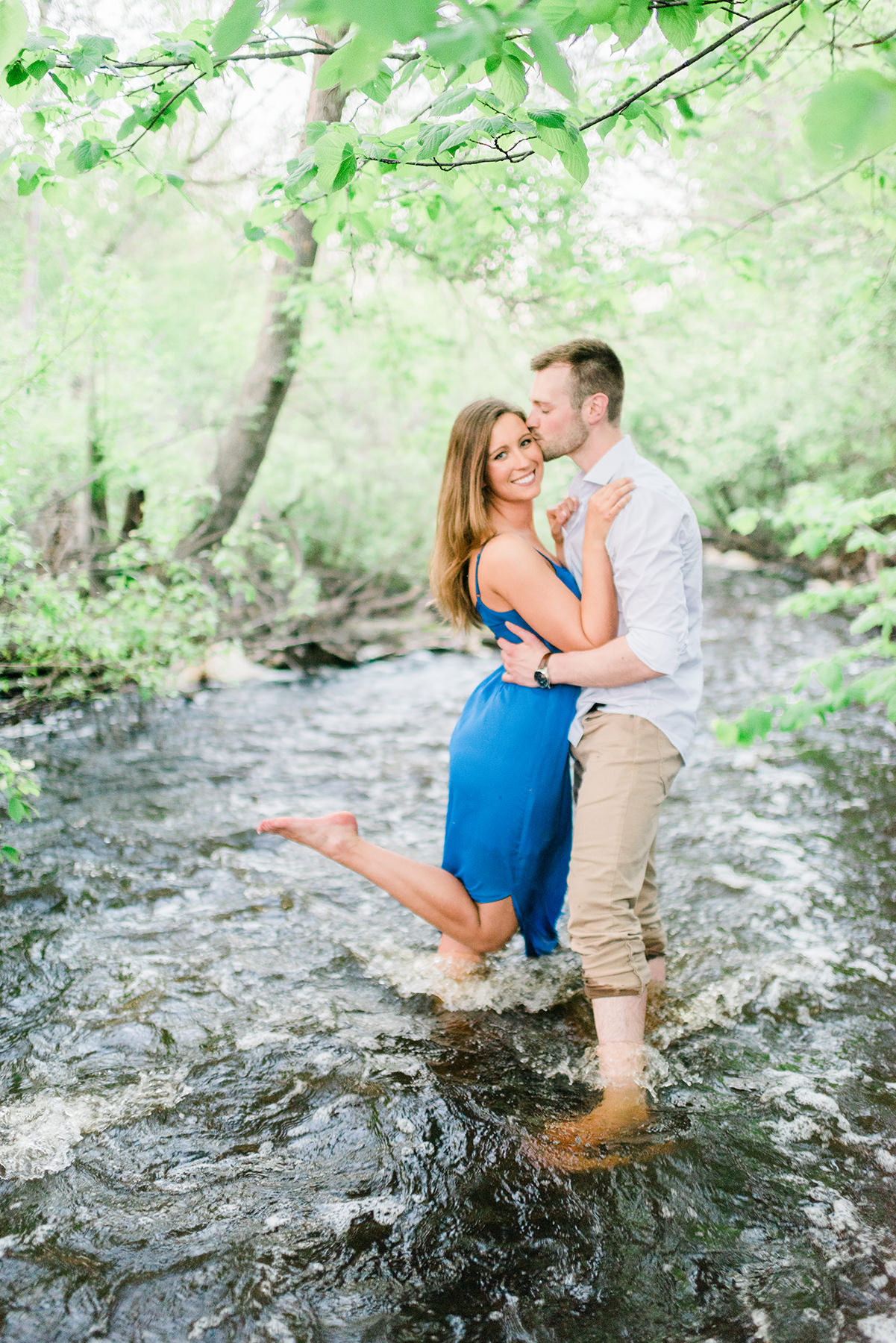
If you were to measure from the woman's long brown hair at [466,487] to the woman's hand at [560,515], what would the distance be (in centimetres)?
29

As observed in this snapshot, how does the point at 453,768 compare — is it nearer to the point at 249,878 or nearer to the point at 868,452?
the point at 249,878

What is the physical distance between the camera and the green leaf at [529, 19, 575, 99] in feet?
5.55

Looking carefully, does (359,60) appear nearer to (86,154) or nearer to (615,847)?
(86,154)

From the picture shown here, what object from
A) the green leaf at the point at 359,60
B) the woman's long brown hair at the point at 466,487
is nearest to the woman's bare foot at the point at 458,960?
the woman's long brown hair at the point at 466,487

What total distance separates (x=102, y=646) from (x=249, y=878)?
2.19m

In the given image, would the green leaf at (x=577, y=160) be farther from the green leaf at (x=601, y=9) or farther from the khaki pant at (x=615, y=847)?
the khaki pant at (x=615, y=847)

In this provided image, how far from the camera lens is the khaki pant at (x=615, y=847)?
3135mm

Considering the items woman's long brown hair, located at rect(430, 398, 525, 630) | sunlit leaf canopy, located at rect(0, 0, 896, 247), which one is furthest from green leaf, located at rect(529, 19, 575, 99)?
woman's long brown hair, located at rect(430, 398, 525, 630)

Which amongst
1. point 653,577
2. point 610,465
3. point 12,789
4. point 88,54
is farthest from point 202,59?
point 12,789

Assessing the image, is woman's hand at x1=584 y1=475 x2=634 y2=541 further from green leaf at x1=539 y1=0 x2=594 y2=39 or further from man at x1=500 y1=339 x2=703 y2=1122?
green leaf at x1=539 y1=0 x2=594 y2=39

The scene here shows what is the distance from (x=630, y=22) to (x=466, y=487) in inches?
59.8

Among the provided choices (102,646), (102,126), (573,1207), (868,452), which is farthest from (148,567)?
(868,452)

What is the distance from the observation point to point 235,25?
1822mm

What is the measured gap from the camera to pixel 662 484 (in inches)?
125
